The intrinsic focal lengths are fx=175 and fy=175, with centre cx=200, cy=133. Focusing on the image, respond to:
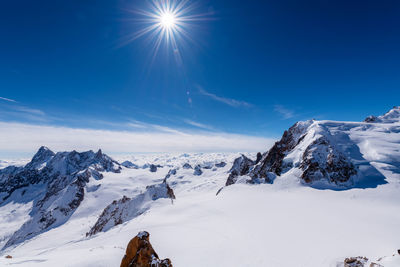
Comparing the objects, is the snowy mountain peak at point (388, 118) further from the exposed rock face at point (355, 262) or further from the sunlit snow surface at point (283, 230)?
the exposed rock face at point (355, 262)

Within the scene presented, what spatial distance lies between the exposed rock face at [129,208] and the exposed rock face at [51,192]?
64634 millimetres

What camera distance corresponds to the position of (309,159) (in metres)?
33.9

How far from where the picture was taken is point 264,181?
3719 centimetres

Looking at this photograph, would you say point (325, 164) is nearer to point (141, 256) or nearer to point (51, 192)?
point (141, 256)

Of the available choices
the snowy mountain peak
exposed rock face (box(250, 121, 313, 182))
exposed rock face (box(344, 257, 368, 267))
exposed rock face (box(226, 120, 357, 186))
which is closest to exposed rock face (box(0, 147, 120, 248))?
exposed rock face (box(250, 121, 313, 182))

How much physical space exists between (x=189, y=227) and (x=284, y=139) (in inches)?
1464

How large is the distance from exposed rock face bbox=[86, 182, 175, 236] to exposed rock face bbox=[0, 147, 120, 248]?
64.6 metres

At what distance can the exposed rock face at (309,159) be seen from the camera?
30.9 meters

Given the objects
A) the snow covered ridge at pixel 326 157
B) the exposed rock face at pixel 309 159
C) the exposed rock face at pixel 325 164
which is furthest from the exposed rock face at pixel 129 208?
the exposed rock face at pixel 325 164

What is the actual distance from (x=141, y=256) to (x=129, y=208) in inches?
1830

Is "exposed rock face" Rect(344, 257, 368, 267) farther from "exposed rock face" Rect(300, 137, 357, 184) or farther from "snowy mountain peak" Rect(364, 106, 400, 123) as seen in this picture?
"snowy mountain peak" Rect(364, 106, 400, 123)

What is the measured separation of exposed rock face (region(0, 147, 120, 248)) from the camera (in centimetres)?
9400

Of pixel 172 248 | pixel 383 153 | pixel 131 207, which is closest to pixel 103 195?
pixel 131 207

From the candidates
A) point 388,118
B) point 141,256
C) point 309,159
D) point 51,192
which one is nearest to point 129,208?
point 141,256
